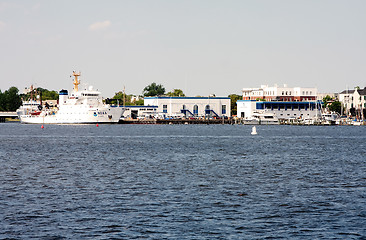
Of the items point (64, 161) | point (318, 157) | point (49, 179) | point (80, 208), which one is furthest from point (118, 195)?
point (318, 157)

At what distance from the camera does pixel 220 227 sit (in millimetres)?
26281

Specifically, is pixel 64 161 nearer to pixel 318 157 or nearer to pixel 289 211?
pixel 318 157

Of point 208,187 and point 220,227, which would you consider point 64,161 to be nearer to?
point 208,187

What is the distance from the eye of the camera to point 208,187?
1535 inches

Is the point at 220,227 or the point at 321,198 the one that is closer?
the point at 220,227

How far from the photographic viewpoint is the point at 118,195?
115 feet

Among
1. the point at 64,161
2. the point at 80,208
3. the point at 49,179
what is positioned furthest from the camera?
the point at 64,161

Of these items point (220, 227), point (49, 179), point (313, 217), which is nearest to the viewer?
point (220, 227)

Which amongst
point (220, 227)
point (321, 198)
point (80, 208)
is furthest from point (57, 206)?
point (321, 198)

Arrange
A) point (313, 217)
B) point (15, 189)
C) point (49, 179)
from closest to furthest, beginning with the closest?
point (313, 217) < point (15, 189) < point (49, 179)

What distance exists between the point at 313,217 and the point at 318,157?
39.3 metres

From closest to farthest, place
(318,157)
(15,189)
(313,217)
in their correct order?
1. (313,217)
2. (15,189)
3. (318,157)

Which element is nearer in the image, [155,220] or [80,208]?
[155,220]

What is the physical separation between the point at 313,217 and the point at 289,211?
180 cm
